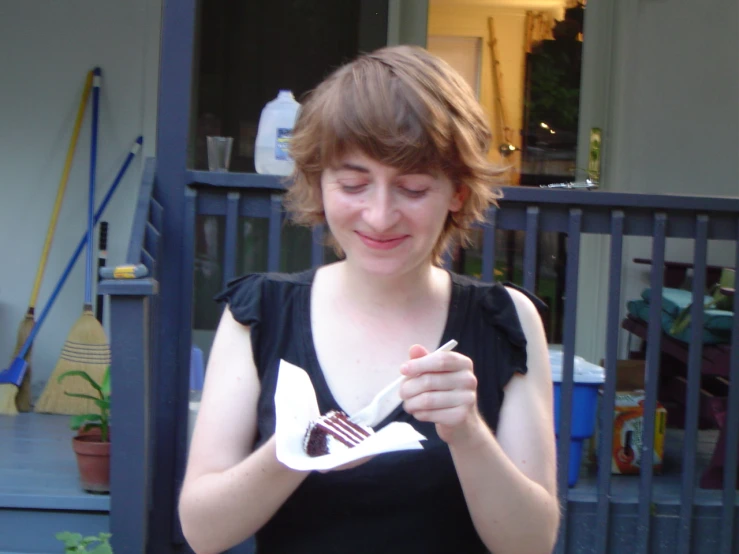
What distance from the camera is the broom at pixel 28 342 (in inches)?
176

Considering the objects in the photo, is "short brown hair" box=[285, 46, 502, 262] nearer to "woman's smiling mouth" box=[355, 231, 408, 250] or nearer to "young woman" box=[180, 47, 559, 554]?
"young woman" box=[180, 47, 559, 554]

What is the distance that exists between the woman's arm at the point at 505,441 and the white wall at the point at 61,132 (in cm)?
364

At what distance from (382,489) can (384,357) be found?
0.22m

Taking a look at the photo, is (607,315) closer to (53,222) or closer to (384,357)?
(384,357)

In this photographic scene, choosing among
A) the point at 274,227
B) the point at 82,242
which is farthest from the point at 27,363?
the point at 274,227

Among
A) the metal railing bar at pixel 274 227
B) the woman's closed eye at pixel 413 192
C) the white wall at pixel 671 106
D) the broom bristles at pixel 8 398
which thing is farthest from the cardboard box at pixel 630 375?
the broom bristles at pixel 8 398

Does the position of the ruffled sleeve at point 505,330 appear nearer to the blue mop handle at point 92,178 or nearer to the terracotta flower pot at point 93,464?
the terracotta flower pot at point 93,464

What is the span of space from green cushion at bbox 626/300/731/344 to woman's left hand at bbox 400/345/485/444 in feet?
7.62

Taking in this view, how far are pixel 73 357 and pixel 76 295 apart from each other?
1.45 feet

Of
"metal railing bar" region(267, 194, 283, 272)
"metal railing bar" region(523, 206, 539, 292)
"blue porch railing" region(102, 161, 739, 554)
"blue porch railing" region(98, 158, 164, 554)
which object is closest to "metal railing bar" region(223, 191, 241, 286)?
"blue porch railing" region(102, 161, 739, 554)

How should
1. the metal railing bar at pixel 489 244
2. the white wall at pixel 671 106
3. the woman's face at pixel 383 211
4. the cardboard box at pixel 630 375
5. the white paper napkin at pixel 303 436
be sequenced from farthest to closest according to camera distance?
the white wall at pixel 671 106 < the cardboard box at pixel 630 375 < the metal railing bar at pixel 489 244 < the woman's face at pixel 383 211 < the white paper napkin at pixel 303 436

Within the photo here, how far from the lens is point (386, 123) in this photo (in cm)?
145

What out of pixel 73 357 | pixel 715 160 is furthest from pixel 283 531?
pixel 715 160

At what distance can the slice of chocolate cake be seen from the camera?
4.15ft
